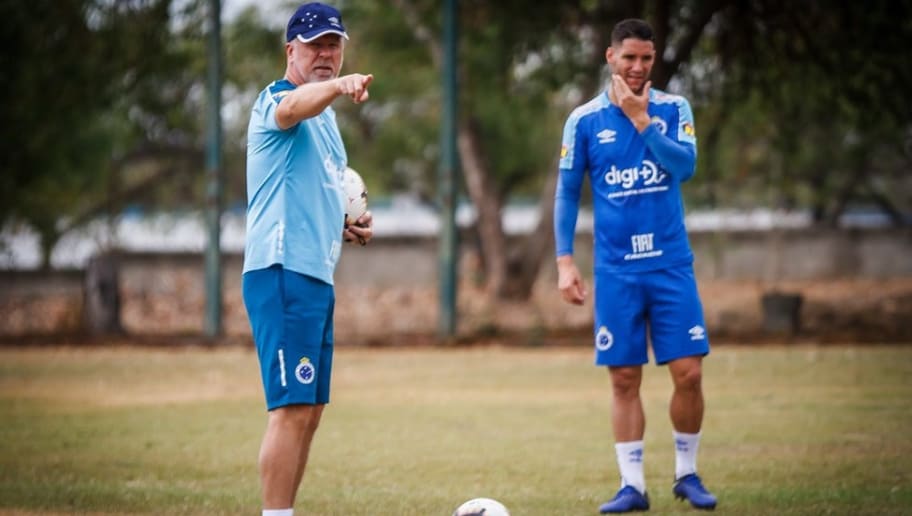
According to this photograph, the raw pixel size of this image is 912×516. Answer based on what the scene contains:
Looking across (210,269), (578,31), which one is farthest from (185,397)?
(578,31)

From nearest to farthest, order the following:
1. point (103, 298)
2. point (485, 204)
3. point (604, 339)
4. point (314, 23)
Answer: point (314, 23) < point (604, 339) < point (103, 298) < point (485, 204)

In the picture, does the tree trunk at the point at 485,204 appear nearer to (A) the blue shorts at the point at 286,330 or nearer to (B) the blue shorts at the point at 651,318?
(B) the blue shorts at the point at 651,318

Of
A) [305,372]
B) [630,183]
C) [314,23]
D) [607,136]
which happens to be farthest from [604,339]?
[314,23]

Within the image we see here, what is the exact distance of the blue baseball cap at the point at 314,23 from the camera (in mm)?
5715

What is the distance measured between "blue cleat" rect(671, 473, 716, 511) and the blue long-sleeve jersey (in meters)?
1.11

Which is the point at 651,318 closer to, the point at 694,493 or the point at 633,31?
the point at 694,493

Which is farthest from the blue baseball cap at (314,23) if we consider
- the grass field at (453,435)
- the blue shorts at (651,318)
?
the grass field at (453,435)

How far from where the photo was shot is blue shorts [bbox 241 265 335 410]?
227 inches

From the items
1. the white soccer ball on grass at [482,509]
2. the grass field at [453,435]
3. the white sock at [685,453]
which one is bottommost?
the grass field at [453,435]

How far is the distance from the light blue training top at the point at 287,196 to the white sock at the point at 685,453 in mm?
2454

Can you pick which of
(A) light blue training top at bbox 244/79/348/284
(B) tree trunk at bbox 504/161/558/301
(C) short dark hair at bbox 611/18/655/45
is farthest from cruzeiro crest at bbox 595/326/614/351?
(B) tree trunk at bbox 504/161/558/301

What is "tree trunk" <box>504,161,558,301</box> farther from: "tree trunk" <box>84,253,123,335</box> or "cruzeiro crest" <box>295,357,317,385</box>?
"cruzeiro crest" <box>295,357,317,385</box>

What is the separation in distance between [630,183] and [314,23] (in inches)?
92.6

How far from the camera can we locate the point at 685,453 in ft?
24.5
